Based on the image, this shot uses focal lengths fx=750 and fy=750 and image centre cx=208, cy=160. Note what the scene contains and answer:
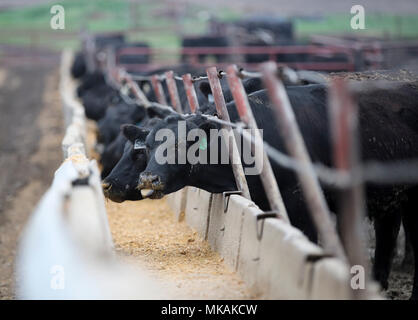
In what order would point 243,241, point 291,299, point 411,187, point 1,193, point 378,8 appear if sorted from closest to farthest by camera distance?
point 291,299
point 243,241
point 411,187
point 1,193
point 378,8

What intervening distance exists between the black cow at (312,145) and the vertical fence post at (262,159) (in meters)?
0.84

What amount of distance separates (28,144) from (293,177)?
494 inches

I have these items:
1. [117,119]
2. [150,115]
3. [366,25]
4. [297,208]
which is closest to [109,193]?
[297,208]

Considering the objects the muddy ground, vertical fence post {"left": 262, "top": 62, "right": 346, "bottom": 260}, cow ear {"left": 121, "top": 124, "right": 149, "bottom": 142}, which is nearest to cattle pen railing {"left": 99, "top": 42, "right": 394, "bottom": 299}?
vertical fence post {"left": 262, "top": 62, "right": 346, "bottom": 260}

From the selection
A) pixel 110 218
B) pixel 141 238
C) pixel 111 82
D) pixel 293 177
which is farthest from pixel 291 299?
pixel 111 82

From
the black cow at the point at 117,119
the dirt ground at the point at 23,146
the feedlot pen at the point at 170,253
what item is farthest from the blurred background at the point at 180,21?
the feedlot pen at the point at 170,253

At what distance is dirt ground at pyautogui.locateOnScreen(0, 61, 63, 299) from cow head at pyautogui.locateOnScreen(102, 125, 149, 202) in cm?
142

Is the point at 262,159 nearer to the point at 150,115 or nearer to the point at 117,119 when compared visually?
the point at 150,115

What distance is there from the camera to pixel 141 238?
300 inches

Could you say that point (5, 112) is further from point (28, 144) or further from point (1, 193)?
point (1, 193)

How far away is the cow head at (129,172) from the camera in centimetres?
752

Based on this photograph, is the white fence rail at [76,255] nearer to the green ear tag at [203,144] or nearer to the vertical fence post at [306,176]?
the vertical fence post at [306,176]

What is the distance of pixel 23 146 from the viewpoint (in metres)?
17.9

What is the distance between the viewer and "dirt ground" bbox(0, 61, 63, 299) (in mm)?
10633
